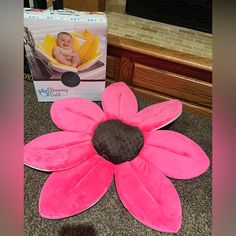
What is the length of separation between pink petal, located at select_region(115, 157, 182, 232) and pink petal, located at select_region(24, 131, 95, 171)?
0.43 feet

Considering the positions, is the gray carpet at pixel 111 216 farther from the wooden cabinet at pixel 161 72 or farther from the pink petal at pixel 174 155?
the wooden cabinet at pixel 161 72

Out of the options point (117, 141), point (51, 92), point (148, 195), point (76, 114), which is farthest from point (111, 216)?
point (51, 92)

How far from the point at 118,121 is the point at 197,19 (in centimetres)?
64

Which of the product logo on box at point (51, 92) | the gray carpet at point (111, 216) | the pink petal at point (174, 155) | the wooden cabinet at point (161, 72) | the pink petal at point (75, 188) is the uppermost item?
the wooden cabinet at point (161, 72)

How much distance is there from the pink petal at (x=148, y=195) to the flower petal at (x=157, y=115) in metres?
0.16

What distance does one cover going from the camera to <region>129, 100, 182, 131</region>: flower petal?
963mm

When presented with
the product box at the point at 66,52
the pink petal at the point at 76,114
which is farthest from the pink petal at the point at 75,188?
the product box at the point at 66,52

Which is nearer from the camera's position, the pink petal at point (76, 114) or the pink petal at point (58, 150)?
the pink petal at point (58, 150)

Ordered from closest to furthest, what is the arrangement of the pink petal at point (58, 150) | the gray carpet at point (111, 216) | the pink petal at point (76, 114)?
the gray carpet at point (111, 216), the pink petal at point (58, 150), the pink petal at point (76, 114)

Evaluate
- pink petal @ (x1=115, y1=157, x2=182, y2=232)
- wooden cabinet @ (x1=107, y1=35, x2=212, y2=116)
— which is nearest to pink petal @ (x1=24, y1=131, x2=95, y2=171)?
pink petal @ (x1=115, y1=157, x2=182, y2=232)

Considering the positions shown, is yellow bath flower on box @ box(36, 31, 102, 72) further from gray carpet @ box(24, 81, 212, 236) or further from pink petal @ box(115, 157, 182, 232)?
pink petal @ box(115, 157, 182, 232)

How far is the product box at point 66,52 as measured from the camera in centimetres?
86

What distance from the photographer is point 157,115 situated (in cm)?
100
